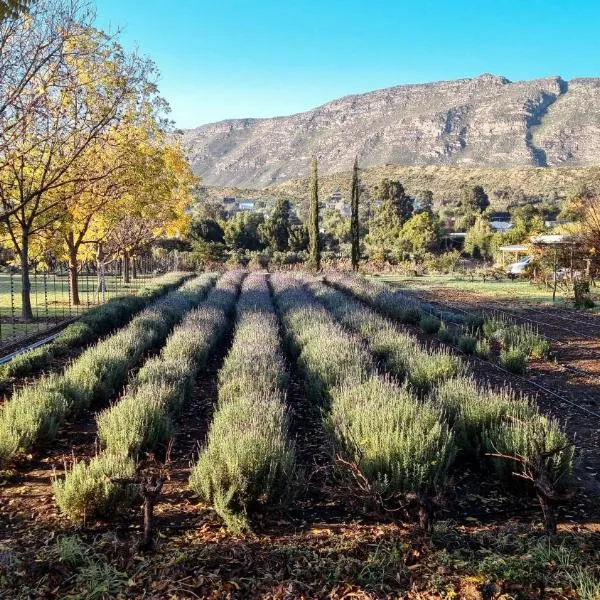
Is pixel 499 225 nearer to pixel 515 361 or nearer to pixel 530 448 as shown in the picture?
pixel 515 361

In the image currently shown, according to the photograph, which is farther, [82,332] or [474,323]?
[474,323]

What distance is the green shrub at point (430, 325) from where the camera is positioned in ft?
41.8

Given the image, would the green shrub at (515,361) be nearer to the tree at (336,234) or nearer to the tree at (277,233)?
the tree at (277,233)

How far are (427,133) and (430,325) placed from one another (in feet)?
407

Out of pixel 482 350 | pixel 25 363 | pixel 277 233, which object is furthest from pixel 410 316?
pixel 277 233

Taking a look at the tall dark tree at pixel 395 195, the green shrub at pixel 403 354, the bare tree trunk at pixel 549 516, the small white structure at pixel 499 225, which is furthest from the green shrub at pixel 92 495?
the small white structure at pixel 499 225

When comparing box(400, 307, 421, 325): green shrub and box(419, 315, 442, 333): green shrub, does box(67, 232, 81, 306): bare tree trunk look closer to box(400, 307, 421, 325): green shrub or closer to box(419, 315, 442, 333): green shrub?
box(400, 307, 421, 325): green shrub

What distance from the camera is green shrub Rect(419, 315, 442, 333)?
12734 millimetres

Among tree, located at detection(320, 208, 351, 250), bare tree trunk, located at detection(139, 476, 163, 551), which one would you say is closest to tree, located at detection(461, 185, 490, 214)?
tree, located at detection(320, 208, 351, 250)

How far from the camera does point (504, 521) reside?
3885mm

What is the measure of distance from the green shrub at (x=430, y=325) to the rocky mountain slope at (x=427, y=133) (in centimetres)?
7614

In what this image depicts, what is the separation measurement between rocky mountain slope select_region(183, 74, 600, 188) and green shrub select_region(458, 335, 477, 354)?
7863cm

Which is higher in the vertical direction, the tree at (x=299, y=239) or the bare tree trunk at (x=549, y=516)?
the tree at (x=299, y=239)

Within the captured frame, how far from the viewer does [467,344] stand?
10.4 meters
